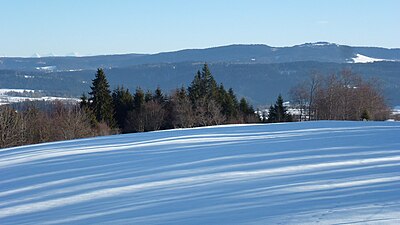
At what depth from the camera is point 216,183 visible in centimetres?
1029

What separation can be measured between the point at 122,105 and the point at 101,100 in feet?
12.0

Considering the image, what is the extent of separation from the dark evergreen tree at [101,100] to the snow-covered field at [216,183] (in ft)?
112

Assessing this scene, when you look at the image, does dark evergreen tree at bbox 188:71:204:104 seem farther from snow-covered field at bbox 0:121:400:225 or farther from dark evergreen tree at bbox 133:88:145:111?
snow-covered field at bbox 0:121:400:225

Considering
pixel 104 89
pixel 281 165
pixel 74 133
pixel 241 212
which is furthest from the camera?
pixel 104 89

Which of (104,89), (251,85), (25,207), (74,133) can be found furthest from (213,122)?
(251,85)

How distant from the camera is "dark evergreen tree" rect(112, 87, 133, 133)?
54.5 meters

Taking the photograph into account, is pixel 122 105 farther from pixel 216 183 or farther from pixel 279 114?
pixel 216 183

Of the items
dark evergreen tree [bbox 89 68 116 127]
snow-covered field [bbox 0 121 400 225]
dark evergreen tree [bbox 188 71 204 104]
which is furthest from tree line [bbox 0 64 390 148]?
snow-covered field [bbox 0 121 400 225]

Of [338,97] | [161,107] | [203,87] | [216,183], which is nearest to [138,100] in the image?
[161,107]

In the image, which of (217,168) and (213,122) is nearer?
(217,168)

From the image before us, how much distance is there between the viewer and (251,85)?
160500 millimetres

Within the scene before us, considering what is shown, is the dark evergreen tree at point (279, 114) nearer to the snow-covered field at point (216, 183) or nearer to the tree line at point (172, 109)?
the tree line at point (172, 109)

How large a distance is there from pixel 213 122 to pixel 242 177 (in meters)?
41.6

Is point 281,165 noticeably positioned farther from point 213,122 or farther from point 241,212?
point 213,122
